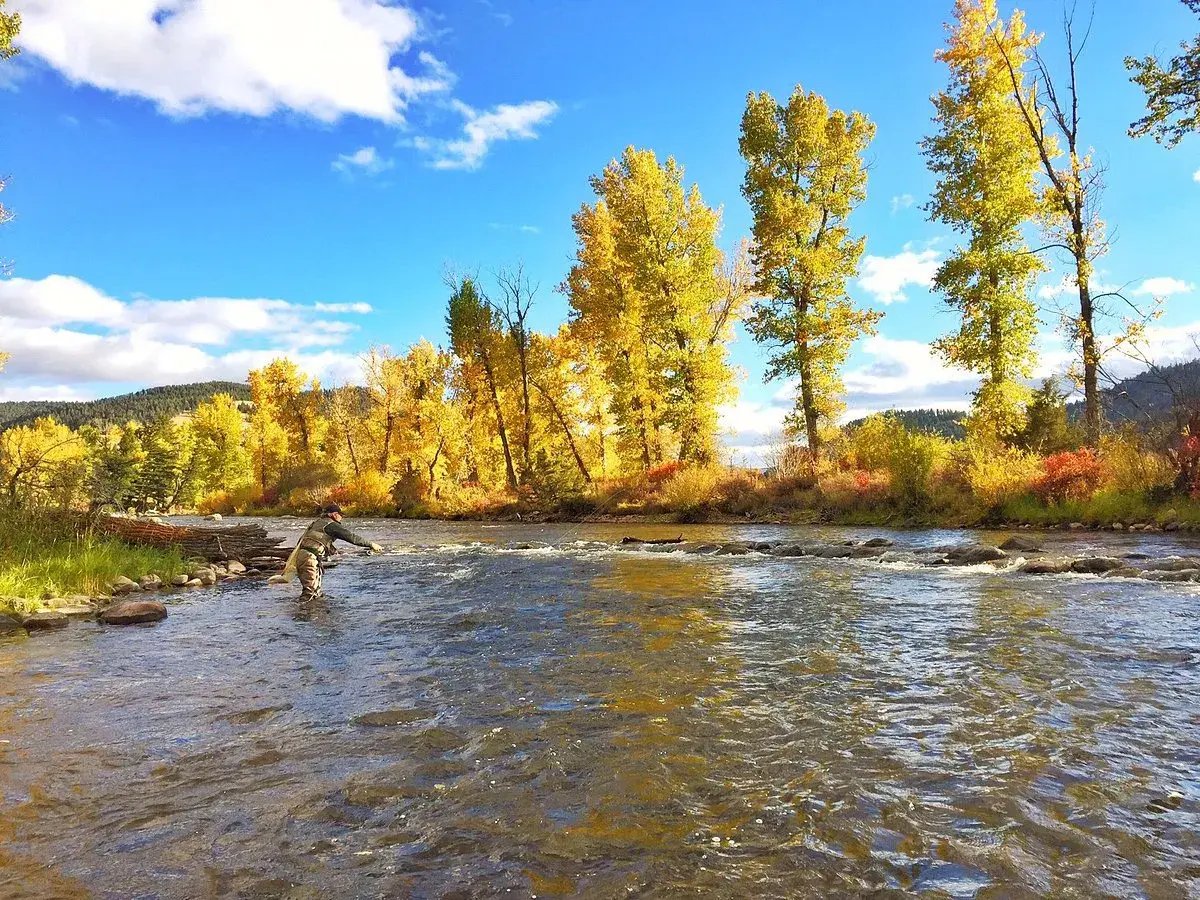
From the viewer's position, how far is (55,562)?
462 inches

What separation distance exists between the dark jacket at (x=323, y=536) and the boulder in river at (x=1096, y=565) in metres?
12.2

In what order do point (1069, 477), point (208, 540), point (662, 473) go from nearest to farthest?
1. point (208, 540)
2. point (1069, 477)
3. point (662, 473)

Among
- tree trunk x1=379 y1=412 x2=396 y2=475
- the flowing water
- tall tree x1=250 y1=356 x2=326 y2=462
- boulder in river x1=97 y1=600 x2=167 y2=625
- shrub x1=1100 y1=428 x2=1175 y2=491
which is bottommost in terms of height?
the flowing water

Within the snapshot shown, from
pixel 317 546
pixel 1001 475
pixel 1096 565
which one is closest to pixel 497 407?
pixel 1001 475

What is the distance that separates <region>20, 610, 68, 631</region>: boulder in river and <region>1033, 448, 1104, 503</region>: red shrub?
22131 mm

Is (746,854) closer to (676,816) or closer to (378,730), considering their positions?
(676,816)

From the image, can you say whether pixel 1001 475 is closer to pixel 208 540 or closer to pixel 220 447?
pixel 208 540

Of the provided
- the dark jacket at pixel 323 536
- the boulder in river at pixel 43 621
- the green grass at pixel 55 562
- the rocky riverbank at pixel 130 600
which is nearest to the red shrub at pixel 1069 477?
the dark jacket at pixel 323 536

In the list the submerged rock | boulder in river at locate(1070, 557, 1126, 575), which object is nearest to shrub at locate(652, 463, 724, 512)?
the submerged rock

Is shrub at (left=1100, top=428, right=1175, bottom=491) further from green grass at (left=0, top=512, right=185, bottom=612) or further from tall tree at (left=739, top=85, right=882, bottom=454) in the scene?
green grass at (left=0, top=512, right=185, bottom=612)

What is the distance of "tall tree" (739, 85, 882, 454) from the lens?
88.3 ft

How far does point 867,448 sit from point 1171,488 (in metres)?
10.2

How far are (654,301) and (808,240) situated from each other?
23.2 feet

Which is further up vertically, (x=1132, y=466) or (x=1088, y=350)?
(x=1088, y=350)
